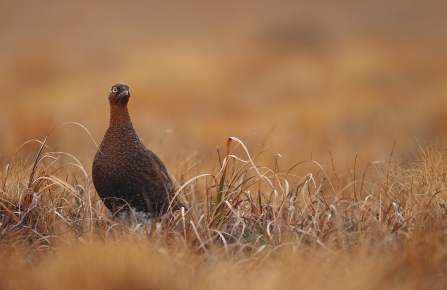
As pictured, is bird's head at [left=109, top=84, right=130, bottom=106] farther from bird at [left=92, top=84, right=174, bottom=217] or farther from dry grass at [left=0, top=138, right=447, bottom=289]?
dry grass at [left=0, top=138, right=447, bottom=289]

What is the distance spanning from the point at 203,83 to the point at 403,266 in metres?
8.81

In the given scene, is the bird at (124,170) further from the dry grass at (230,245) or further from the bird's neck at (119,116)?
the dry grass at (230,245)

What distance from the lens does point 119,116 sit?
11.5ft

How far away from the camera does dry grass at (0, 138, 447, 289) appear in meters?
2.29

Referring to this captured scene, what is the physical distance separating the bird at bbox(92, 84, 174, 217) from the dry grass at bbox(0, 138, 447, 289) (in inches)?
6.4

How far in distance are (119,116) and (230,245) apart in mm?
1140

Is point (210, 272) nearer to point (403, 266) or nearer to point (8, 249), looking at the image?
point (403, 266)

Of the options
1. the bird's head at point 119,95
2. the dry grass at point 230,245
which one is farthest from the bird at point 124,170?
the dry grass at point 230,245

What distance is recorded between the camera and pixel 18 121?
8.28 meters

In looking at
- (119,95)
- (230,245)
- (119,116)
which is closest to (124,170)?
(119,116)

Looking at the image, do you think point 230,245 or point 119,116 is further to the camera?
point 119,116

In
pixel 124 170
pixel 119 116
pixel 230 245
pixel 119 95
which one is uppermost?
pixel 119 95

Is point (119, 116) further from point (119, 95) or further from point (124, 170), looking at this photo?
Answer: point (124, 170)

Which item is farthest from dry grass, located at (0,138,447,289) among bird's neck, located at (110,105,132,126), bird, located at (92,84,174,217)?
bird's neck, located at (110,105,132,126)
